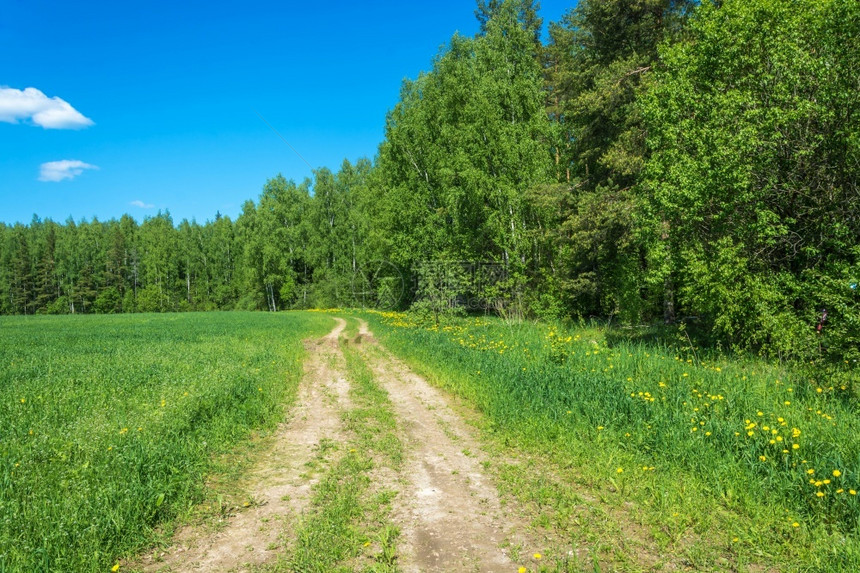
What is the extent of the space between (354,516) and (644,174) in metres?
13.9

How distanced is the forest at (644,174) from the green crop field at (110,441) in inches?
423

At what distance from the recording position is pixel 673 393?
7594 millimetres

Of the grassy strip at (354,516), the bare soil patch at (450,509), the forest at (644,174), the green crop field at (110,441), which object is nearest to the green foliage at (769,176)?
the forest at (644,174)

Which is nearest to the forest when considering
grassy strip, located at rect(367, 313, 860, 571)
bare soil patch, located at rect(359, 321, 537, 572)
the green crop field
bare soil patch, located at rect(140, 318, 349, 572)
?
grassy strip, located at rect(367, 313, 860, 571)

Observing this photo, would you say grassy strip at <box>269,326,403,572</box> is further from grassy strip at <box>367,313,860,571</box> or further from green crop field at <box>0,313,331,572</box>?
grassy strip at <box>367,313,860,571</box>

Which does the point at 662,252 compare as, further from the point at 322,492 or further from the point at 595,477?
the point at 322,492

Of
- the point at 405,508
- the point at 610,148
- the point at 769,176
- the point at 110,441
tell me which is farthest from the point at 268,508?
the point at 610,148

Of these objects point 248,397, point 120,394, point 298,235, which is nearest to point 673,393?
point 248,397

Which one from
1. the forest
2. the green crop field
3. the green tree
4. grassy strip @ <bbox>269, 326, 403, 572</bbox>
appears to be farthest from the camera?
the green tree

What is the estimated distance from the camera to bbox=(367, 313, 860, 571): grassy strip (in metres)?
4.19

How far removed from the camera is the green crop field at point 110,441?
4.14 meters

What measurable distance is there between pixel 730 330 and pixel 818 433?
6.25 m

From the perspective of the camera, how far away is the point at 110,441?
616 cm

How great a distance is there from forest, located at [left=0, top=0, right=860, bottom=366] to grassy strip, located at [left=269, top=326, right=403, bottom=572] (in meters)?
8.35
